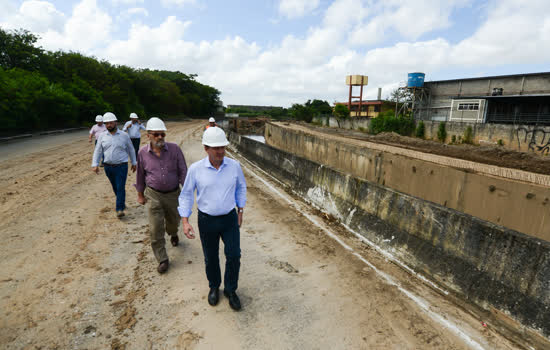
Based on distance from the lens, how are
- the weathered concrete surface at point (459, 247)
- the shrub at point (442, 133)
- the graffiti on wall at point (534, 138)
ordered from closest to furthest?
the weathered concrete surface at point (459, 247) → the graffiti on wall at point (534, 138) → the shrub at point (442, 133)

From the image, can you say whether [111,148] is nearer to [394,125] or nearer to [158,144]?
[158,144]

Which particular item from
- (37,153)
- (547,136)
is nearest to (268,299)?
(37,153)

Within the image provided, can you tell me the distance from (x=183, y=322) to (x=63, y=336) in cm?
118

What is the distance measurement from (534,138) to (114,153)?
2180 centimetres

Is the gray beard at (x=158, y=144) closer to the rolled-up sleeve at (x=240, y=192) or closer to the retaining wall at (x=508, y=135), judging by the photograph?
the rolled-up sleeve at (x=240, y=192)

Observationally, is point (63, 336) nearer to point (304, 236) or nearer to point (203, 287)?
point (203, 287)

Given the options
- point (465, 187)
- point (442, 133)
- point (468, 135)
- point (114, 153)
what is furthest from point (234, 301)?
point (442, 133)

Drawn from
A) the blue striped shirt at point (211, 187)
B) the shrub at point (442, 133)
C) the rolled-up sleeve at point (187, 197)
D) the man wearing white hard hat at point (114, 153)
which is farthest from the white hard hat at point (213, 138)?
the shrub at point (442, 133)

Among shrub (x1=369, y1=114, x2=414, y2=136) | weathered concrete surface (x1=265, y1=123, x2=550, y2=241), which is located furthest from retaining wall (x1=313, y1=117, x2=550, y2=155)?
weathered concrete surface (x1=265, y1=123, x2=550, y2=241)

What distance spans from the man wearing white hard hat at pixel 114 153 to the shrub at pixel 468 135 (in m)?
22.6

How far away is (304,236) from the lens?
5660 millimetres

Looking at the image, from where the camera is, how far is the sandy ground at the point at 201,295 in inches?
118

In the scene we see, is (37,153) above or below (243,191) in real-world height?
below

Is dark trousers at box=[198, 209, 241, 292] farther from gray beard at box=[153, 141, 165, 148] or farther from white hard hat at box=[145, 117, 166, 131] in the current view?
white hard hat at box=[145, 117, 166, 131]
